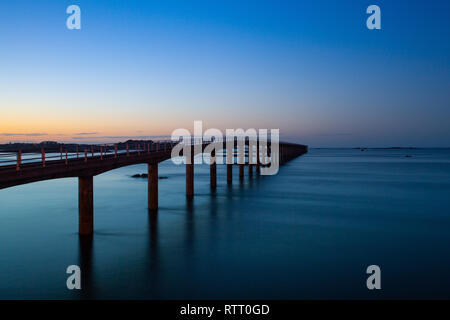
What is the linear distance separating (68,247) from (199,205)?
1308 centimetres

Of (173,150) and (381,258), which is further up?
(173,150)

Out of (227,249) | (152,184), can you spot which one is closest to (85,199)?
(227,249)

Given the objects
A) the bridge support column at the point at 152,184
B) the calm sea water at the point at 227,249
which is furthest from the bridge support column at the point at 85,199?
the bridge support column at the point at 152,184

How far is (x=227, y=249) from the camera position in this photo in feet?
58.0

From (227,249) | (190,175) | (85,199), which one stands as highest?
(85,199)

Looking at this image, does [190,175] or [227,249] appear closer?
[227,249]

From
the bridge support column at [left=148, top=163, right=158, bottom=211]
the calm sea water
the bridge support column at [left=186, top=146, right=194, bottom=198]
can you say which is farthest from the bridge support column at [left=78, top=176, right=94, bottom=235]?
the bridge support column at [left=186, top=146, right=194, bottom=198]

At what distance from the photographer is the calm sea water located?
12781 mm

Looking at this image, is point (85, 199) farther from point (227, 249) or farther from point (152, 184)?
point (152, 184)

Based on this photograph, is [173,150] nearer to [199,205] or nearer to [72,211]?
[199,205]

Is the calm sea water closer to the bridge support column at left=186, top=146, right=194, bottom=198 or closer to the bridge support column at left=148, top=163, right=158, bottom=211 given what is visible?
the bridge support column at left=148, top=163, right=158, bottom=211

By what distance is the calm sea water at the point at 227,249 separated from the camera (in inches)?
503
